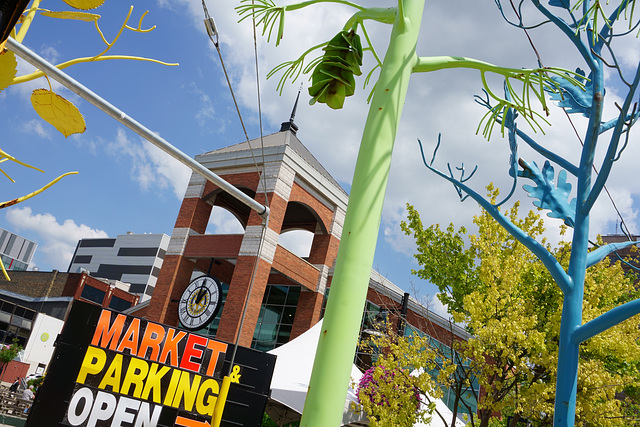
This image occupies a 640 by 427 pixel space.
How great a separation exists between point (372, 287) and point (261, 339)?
18.6ft

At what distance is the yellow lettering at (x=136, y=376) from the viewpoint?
7978 millimetres

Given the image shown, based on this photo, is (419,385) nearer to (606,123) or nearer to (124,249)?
(606,123)

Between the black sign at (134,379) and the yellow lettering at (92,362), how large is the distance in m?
Result: 0.01

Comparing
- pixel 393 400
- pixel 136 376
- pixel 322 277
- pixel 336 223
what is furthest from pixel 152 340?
pixel 336 223

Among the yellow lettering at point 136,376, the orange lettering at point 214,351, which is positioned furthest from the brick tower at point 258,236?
the yellow lettering at point 136,376

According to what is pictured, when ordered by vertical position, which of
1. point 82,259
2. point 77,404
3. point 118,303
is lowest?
point 77,404

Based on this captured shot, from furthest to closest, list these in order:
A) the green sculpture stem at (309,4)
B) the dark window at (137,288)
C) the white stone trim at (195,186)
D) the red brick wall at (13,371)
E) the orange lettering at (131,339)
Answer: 1. the dark window at (137,288)
2. the red brick wall at (13,371)
3. the white stone trim at (195,186)
4. the orange lettering at (131,339)
5. the green sculpture stem at (309,4)

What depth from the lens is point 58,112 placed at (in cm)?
90

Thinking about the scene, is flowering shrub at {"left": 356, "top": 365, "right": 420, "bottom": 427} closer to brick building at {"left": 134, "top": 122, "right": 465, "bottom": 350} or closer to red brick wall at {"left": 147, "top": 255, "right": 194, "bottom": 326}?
brick building at {"left": 134, "top": 122, "right": 465, "bottom": 350}

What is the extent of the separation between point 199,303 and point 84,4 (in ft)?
63.6

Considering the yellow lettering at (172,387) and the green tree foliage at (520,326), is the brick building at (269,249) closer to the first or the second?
the green tree foliage at (520,326)

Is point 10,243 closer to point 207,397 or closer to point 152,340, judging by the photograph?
point 152,340

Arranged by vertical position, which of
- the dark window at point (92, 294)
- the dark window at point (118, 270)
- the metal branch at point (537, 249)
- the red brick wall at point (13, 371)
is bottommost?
the red brick wall at point (13, 371)

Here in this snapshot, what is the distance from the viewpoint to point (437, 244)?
13727mm
